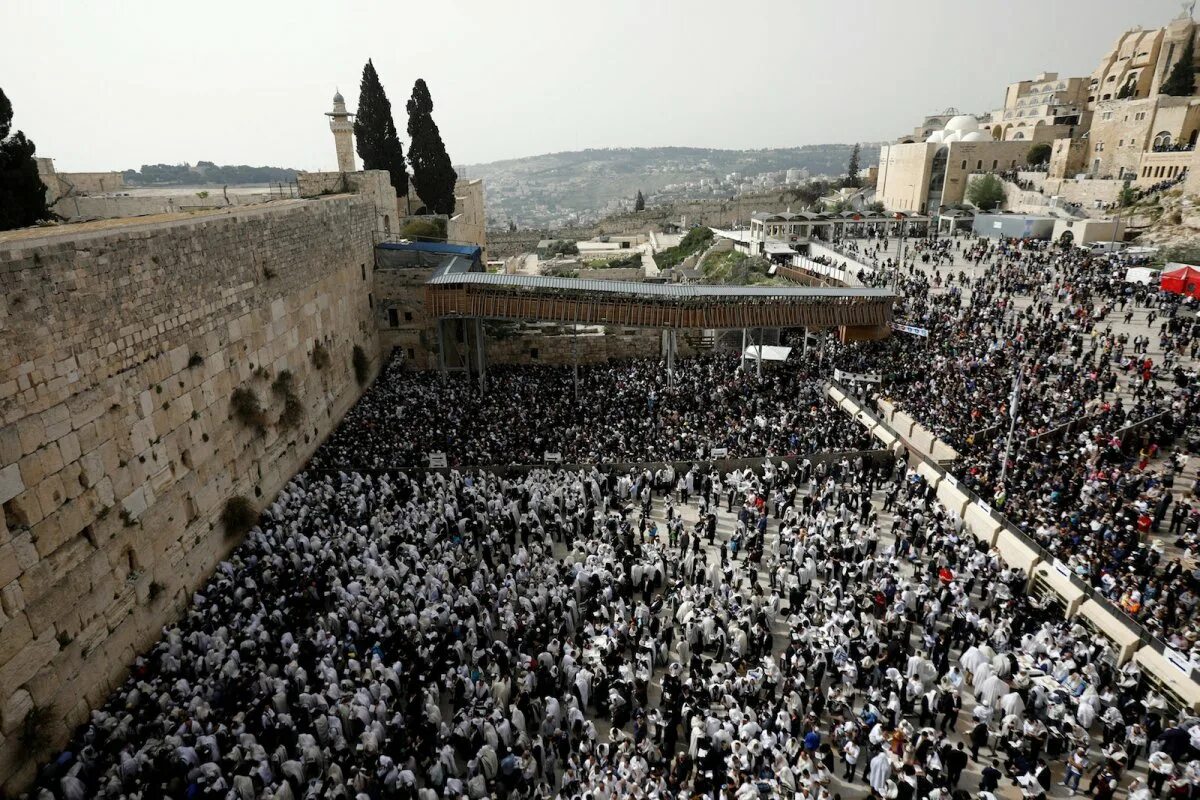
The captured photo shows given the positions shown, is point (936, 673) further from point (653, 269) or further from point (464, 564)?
point (653, 269)

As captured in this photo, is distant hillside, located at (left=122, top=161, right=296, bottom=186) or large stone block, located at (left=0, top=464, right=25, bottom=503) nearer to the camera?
large stone block, located at (left=0, top=464, right=25, bottom=503)

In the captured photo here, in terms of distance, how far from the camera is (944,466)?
15.0 meters

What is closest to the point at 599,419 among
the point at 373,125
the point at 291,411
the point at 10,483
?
the point at 291,411

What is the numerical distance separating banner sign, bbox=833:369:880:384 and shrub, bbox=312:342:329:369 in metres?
14.9

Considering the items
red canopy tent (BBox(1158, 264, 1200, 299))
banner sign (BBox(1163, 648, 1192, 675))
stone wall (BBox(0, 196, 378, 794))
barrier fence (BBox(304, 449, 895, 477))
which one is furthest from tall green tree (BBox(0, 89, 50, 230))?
red canopy tent (BBox(1158, 264, 1200, 299))

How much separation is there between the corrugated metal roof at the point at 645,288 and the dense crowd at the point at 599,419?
239cm

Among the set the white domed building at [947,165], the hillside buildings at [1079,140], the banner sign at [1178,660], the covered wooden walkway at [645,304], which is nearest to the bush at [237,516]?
the covered wooden walkway at [645,304]

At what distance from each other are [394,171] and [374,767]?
1020 inches

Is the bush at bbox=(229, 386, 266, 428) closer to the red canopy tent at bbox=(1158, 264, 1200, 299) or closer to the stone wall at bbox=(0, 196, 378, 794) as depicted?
the stone wall at bbox=(0, 196, 378, 794)

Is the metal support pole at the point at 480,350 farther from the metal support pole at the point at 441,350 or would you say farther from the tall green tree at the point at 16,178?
the tall green tree at the point at 16,178

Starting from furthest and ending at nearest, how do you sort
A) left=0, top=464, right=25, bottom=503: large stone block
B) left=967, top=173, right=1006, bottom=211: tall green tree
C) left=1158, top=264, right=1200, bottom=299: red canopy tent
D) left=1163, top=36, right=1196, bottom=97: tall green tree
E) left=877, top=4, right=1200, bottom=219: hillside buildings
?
left=1163, top=36, right=1196, bottom=97: tall green tree
left=967, top=173, right=1006, bottom=211: tall green tree
left=877, top=4, right=1200, bottom=219: hillside buildings
left=1158, top=264, right=1200, bottom=299: red canopy tent
left=0, top=464, right=25, bottom=503: large stone block

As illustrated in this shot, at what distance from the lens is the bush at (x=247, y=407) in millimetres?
13747

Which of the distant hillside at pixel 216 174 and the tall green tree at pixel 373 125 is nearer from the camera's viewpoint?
the tall green tree at pixel 373 125

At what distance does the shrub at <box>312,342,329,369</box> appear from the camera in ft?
58.7
